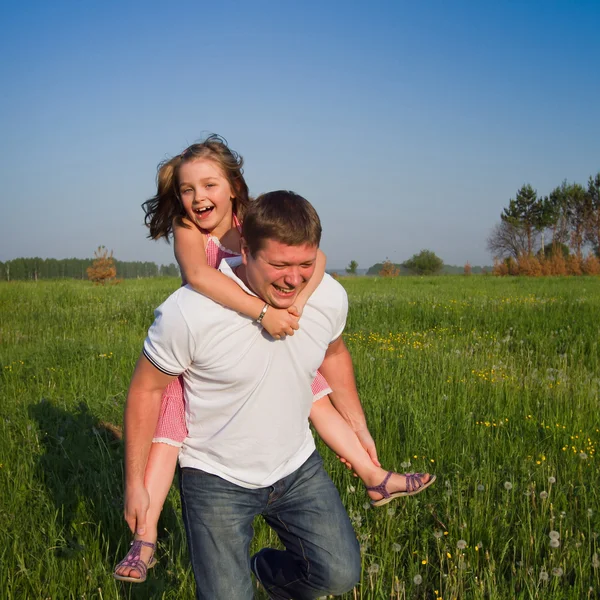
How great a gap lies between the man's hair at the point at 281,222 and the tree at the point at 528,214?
228 feet

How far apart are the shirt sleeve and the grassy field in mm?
1349

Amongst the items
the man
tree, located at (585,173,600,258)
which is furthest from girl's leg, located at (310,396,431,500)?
tree, located at (585,173,600,258)

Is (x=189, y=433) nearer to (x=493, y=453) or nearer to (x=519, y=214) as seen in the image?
(x=493, y=453)

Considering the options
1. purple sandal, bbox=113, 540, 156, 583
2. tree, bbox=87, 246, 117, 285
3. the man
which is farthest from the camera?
tree, bbox=87, 246, 117, 285

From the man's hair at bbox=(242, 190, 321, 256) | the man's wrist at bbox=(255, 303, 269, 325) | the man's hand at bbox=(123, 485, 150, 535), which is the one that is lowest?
the man's hand at bbox=(123, 485, 150, 535)

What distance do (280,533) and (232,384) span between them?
0.71 metres

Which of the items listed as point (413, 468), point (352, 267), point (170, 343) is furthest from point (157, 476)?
point (352, 267)

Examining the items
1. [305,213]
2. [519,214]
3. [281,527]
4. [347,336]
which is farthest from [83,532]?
[519,214]

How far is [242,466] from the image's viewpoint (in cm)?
240

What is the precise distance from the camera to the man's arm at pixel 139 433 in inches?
93.2

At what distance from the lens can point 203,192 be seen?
12.0 ft

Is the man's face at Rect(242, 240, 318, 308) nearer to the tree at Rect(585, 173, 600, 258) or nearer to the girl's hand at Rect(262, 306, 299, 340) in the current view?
the girl's hand at Rect(262, 306, 299, 340)

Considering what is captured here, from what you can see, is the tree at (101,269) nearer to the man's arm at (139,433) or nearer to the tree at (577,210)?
the man's arm at (139,433)

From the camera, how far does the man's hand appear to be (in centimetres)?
237
